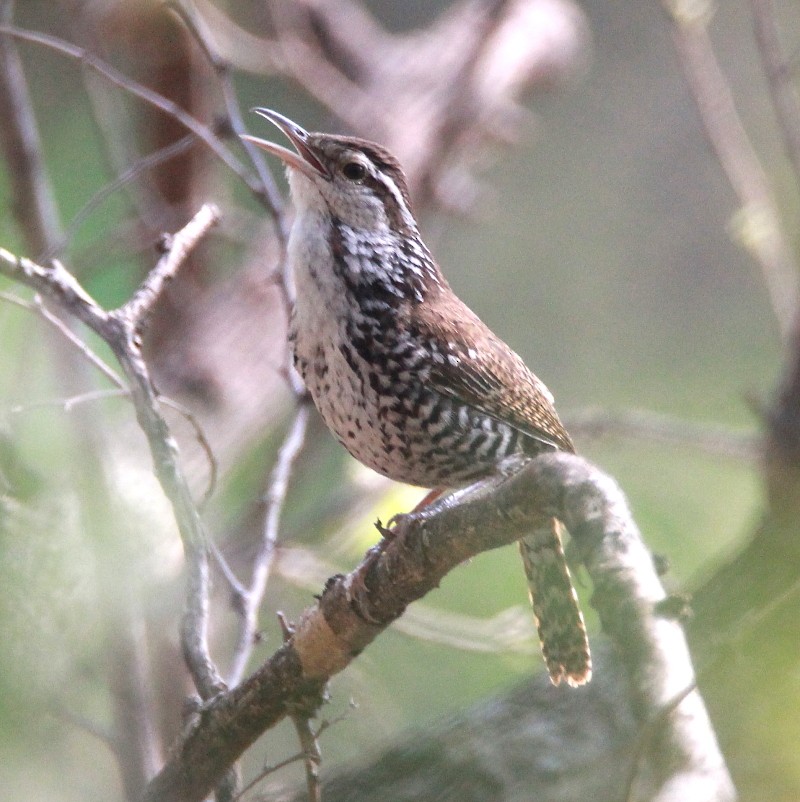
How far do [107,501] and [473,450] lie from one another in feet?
3.02

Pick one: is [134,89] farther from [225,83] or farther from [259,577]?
[259,577]

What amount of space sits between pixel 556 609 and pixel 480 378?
0.65m

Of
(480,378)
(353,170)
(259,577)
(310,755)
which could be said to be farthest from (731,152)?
(310,755)

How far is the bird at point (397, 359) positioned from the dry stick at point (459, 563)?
22 cm

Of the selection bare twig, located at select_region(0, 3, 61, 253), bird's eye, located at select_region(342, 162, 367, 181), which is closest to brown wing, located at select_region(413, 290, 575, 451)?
bird's eye, located at select_region(342, 162, 367, 181)

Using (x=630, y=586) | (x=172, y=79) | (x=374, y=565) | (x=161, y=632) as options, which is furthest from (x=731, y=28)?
(x=630, y=586)

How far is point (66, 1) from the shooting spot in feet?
16.8

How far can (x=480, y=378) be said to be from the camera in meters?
2.88

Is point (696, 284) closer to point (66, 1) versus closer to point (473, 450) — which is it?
point (66, 1)

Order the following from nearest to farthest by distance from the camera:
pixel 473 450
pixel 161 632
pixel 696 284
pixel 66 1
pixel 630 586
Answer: pixel 630 586 → pixel 473 450 → pixel 161 632 → pixel 66 1 → pixel 696 284

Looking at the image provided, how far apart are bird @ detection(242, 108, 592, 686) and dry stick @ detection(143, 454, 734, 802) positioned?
22 cm

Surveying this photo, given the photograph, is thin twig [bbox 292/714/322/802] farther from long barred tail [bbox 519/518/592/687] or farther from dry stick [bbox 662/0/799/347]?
dry stick [bbox 662/0/799/347]

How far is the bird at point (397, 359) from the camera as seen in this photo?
279cm

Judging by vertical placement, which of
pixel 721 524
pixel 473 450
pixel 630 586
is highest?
pixel 721 524
